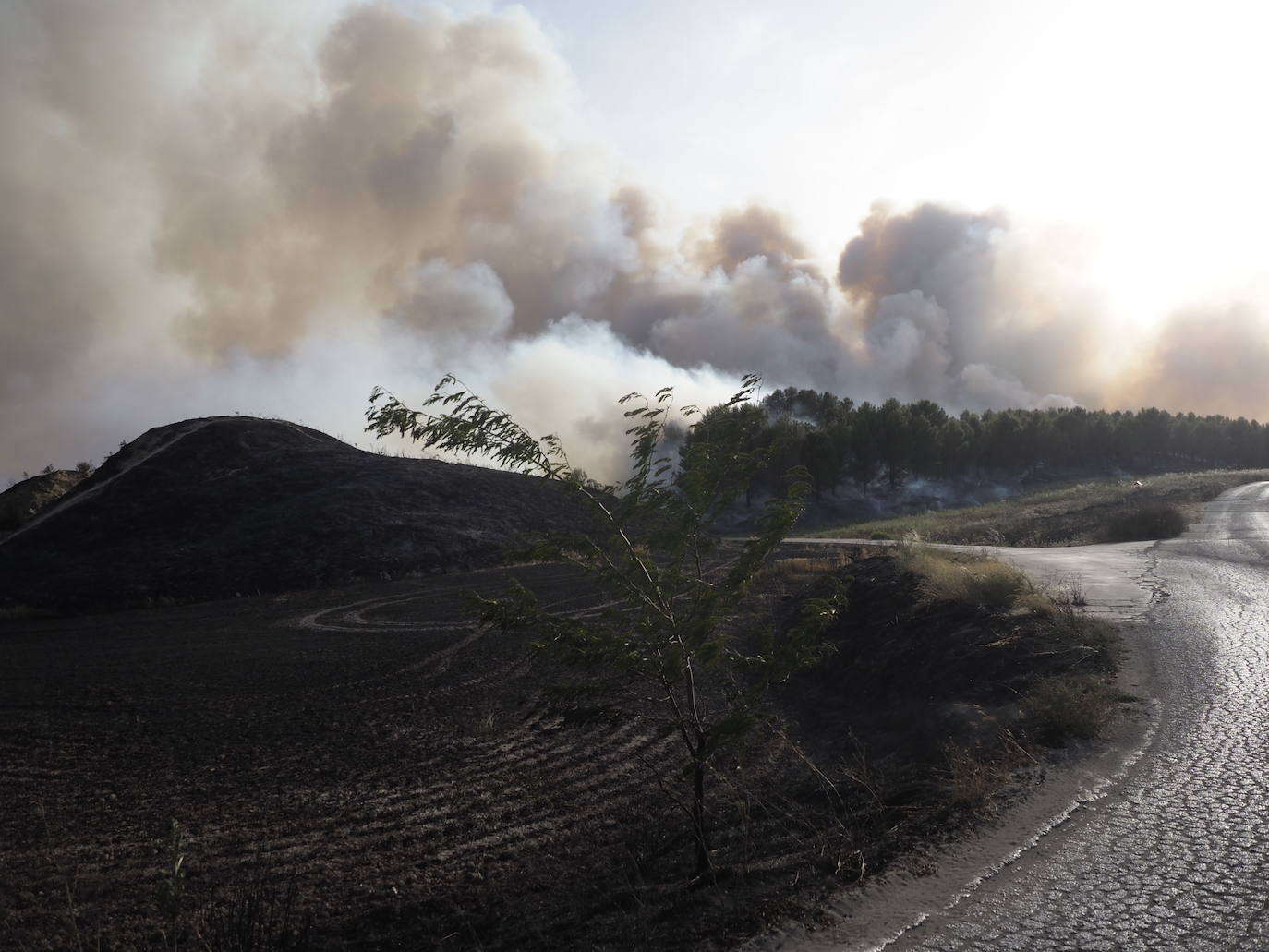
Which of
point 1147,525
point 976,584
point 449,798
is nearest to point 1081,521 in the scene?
point 1147,525

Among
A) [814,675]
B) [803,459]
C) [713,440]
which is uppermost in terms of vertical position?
[803,459]

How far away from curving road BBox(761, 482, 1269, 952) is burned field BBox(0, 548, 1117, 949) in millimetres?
413

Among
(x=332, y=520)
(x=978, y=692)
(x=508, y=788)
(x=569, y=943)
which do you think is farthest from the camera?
(x=332, y=520)

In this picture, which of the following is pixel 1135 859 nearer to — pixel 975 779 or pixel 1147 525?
pixel 975 779

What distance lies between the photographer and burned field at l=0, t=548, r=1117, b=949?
16.3ft

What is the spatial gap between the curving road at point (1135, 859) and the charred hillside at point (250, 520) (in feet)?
69.5

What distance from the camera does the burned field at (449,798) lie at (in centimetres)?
498

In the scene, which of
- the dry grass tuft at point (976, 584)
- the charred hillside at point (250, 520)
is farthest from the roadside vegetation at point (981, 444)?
the dry grass tuft at point (976, 584)

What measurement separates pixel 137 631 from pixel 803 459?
60.5 m

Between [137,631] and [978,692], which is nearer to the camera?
[978,692]

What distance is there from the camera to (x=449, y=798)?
7449 mm

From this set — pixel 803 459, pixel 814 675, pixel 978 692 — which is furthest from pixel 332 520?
pixel 803 459

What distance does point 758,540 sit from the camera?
5.89m

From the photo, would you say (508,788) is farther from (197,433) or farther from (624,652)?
(197,433)
